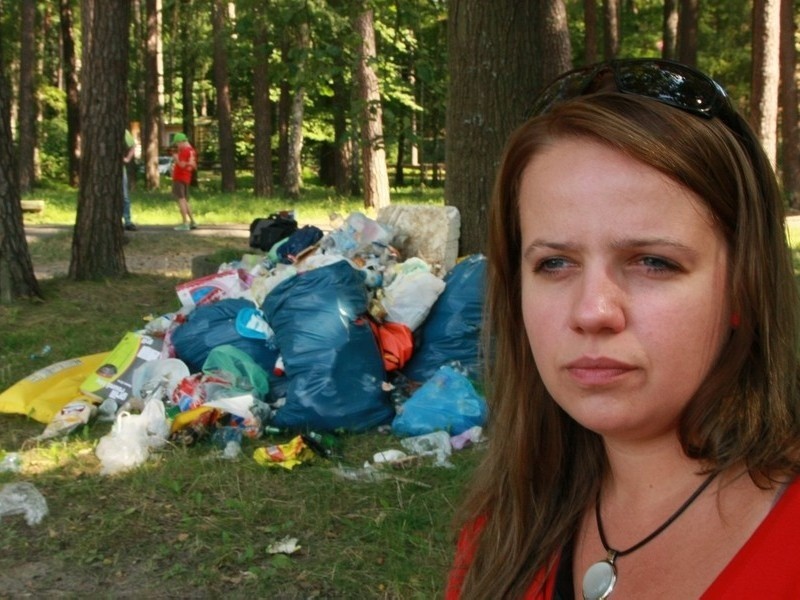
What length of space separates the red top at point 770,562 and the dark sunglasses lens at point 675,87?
49 cm

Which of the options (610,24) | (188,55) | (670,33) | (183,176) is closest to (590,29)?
(610,24)

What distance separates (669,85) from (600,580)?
2.19ft

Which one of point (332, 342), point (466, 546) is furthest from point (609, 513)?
point (332, 342)

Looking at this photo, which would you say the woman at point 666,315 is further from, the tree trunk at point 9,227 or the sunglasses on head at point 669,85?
the tree trunk at point 9,227

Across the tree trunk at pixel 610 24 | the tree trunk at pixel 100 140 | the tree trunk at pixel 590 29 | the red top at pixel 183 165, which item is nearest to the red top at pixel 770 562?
the tree trunk at pixel 100 140

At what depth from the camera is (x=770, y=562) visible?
1.04m

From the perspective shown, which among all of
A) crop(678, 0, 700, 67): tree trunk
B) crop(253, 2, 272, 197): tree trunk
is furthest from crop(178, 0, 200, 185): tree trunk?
crop(678, 0, 700, 67): tree trunk

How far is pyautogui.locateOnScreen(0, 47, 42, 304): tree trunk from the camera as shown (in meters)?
8.55

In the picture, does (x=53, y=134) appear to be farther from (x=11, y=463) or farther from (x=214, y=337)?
(x=11, y=463)

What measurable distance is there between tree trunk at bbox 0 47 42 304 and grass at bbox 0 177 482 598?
3.41m

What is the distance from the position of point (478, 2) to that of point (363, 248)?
1.89 metres

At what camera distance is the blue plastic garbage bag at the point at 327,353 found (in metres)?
5.32

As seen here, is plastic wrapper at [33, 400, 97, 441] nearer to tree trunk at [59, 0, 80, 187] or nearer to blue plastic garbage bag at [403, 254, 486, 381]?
blue plastic garbage bag at [403, 254, 486, 381]

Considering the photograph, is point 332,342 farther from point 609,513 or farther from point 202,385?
point 609,513
